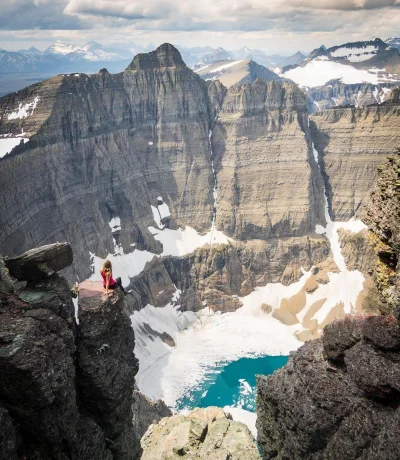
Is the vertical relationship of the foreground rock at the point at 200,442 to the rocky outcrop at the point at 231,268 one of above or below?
above

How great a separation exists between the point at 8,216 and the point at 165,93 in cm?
8601

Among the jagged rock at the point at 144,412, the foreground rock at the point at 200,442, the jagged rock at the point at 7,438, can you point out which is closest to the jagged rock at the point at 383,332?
the jagged rock at the point at 7,438

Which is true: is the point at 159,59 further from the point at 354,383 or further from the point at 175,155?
the point at 354,383

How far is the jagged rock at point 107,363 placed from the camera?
2462 centimetres

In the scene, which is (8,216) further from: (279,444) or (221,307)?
(279,444)

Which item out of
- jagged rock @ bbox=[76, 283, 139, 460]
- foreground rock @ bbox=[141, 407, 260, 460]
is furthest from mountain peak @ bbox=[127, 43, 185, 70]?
jagged rock @ bbox=[76, 283, 139, 460]

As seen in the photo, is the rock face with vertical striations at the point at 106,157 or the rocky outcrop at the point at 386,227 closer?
the rocky outcrop at the point at 386,227

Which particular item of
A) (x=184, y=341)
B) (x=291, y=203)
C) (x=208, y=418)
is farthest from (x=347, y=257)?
(x=208, y=418)

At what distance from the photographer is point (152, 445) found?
45.8 metres

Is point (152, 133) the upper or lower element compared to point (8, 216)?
upper

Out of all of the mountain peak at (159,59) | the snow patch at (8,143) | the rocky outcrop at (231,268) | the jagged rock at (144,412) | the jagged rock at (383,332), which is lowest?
the rocky outcrop at (231,268)

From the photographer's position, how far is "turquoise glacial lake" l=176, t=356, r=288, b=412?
327ft

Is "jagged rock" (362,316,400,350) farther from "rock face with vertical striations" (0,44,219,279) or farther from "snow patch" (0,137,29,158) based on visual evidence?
"snow patch" (0,137,29,158)

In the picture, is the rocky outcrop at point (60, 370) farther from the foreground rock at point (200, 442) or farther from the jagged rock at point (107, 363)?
the foreground rock at point (200, 442)
